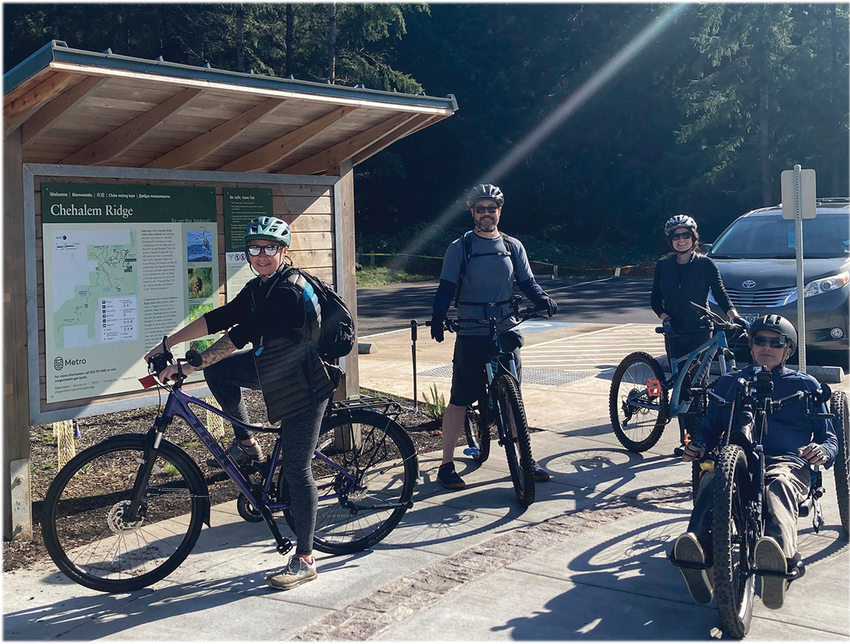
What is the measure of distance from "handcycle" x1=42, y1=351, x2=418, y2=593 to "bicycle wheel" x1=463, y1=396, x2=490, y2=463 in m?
1.28


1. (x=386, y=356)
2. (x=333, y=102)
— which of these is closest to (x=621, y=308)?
(x=386, y=356)

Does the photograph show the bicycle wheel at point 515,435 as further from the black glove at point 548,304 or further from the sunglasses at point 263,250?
the sunglasses at point 263,250

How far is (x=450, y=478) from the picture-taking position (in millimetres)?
6762

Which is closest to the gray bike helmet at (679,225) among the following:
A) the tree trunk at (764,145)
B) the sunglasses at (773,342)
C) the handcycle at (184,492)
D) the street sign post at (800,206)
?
the street sign post at (800,206)

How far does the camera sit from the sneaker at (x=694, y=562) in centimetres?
410

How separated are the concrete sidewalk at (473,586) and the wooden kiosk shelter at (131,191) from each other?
4.09 ft

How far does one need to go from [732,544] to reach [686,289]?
12.2 ft

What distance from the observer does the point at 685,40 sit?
141 feet

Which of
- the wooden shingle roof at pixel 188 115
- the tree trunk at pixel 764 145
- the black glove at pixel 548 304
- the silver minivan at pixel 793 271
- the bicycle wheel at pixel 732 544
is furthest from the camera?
the tree trunk at pixel 764 145

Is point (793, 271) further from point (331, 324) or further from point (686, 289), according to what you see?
point (331, 324)

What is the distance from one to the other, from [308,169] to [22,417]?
3.15 m

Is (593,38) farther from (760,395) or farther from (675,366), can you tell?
(760,395)

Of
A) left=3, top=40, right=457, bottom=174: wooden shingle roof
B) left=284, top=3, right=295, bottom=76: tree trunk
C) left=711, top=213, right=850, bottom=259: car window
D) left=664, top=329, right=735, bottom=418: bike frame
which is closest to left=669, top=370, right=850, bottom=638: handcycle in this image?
left=664, top=329, right=735, bottom=418: bike frame

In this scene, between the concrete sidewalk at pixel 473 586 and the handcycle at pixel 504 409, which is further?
the handcycle at pixel 504 409
